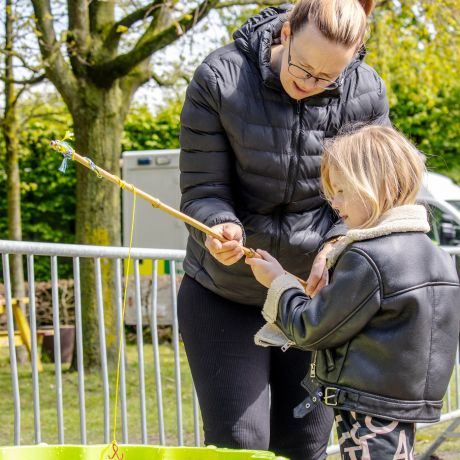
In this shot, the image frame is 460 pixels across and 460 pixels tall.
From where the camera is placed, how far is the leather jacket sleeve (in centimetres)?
229

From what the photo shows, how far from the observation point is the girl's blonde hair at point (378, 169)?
7.90 feet

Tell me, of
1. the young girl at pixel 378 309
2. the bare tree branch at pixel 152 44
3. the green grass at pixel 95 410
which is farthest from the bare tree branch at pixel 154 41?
the young girl at pixel 378 309

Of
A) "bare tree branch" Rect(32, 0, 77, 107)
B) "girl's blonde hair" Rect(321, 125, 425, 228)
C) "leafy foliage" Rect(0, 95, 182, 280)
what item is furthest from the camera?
"leafy foliage" Rect(0, 95, 182, 280)

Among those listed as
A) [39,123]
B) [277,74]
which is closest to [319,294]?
[277,74]

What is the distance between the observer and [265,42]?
2.76 metres

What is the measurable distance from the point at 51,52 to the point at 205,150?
6573 millimetres

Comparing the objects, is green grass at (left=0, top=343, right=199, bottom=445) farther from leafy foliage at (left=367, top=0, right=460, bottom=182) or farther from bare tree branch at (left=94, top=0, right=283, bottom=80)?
leafy foliage at (left=367, top=0, right=460, bottom=182)

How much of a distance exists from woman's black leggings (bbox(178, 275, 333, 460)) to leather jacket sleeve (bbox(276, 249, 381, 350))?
0.41 m

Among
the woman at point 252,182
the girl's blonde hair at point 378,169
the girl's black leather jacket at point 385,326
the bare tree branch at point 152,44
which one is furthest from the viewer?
the bare tree branch at point 152,44

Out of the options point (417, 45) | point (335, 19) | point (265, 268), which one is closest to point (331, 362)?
point (265, 268)

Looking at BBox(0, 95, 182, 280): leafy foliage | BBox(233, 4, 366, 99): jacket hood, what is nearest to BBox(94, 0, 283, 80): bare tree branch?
BBox(0, 95, 182, 280): leafy foliage

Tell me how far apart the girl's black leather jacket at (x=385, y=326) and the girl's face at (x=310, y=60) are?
1.72 feet

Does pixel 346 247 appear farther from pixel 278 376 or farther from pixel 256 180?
pixel 278 376

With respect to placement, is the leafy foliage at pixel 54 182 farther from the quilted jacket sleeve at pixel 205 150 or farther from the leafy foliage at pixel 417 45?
the quilted jacket sleeve at pixel 205 150
